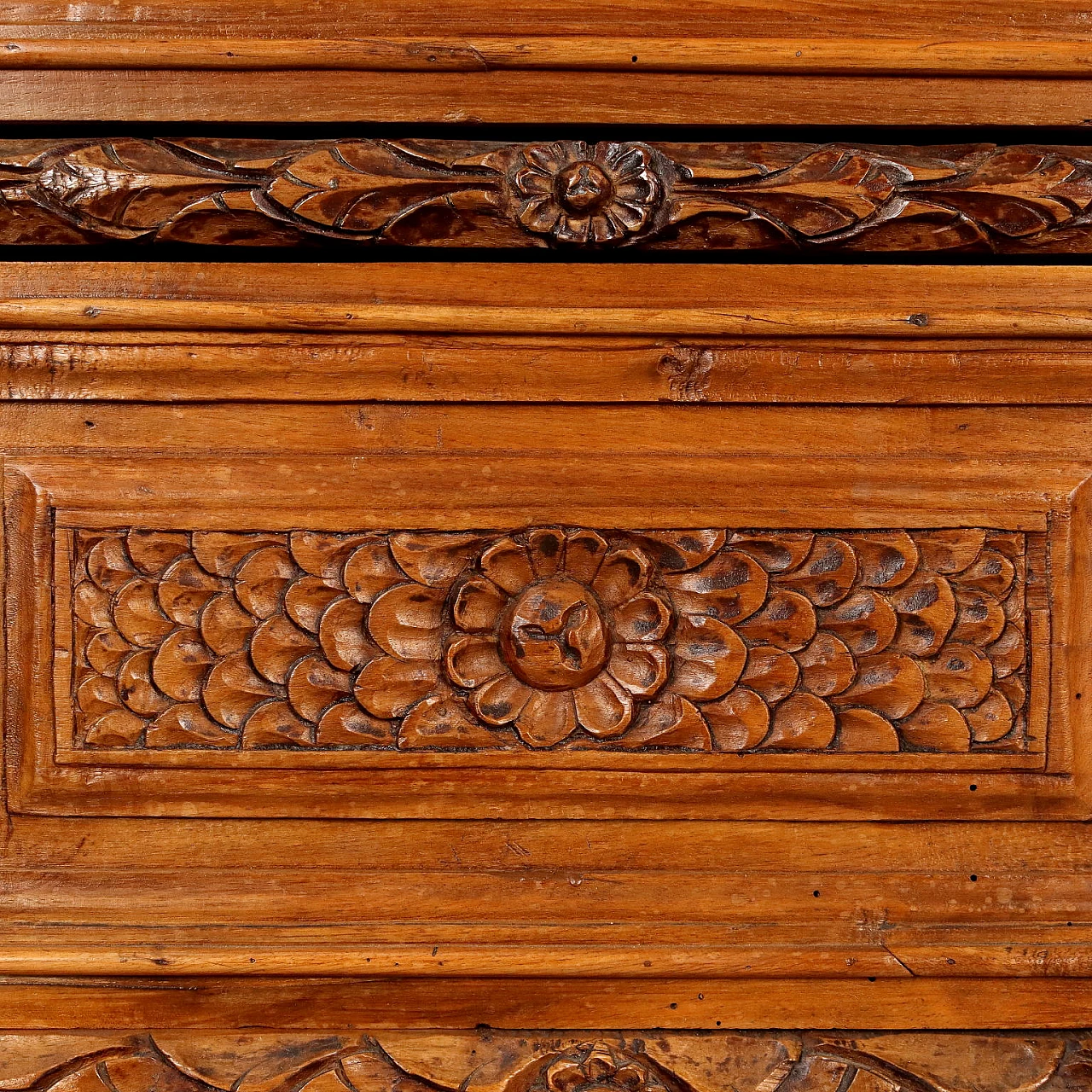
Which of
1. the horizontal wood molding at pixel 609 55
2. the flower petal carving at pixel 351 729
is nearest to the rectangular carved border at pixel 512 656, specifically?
the flower petal carving at pixel 351 729

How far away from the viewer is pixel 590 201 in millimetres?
518

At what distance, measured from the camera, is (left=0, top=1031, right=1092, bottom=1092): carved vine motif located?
528mm

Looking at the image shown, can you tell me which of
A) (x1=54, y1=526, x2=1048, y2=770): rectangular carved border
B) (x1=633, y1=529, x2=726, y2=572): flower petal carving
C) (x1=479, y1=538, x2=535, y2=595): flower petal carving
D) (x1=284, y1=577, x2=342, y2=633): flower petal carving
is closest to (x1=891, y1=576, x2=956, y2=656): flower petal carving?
(x1=54, y1=526, x2=1048, y2=770): rectangular carved border

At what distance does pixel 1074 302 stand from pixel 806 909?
1.22 ft

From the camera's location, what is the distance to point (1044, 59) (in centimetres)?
53

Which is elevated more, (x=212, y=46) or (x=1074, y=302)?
(x=212, y=46)

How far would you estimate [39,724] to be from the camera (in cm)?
53

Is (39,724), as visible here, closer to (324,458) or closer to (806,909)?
(324,458)

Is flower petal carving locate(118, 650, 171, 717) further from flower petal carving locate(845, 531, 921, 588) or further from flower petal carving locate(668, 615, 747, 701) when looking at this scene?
flower petal carving locate(845, 531, 921, 588)

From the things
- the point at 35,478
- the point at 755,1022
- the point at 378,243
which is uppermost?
the point at 378,243

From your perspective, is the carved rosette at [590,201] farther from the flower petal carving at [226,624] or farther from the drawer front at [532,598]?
the flower petal carving at [226,624]

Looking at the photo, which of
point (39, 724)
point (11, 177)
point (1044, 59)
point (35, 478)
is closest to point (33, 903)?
point (39, 724)

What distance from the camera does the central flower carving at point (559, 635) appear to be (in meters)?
0.53

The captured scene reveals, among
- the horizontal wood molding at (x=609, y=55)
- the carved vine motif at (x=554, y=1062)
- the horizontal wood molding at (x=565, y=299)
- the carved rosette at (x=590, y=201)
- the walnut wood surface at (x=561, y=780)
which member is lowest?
the carved vine motif at (x=554, y=1062)
